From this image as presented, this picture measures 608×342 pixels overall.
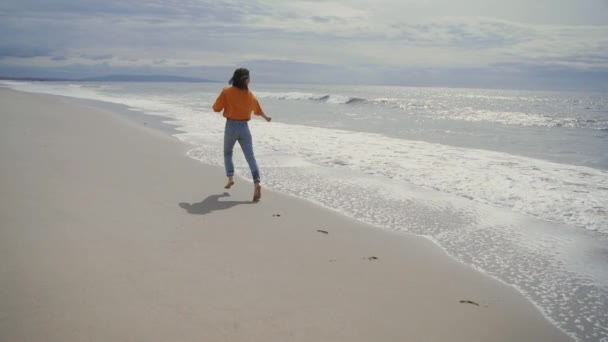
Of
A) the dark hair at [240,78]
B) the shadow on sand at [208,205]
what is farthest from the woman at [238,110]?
the shadow on sand at [208,205]

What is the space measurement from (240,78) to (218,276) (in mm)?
3510

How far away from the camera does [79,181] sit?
18.4 feet

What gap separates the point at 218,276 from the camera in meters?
3.10

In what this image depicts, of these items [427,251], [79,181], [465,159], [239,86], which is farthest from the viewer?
[465,159]

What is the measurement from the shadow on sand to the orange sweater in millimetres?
1241

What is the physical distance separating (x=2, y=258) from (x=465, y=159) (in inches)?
350

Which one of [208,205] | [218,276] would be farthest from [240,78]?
[218,276]

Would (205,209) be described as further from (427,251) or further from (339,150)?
(339,150)

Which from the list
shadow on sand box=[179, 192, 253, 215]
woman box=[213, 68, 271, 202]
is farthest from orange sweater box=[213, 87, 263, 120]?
shadow on sand box=[179, 192, 253, 215]

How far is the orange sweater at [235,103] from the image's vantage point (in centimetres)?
602

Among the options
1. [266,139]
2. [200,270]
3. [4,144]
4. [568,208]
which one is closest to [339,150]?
[266,139]

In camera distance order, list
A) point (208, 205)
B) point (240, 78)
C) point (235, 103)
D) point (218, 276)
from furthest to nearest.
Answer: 1. point (235, 103)
2. point (240, 78)
3. point (208, 205)
4. point (218, 276)

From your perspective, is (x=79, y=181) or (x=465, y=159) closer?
(x=79, y=181)

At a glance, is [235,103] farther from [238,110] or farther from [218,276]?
[218,276]
